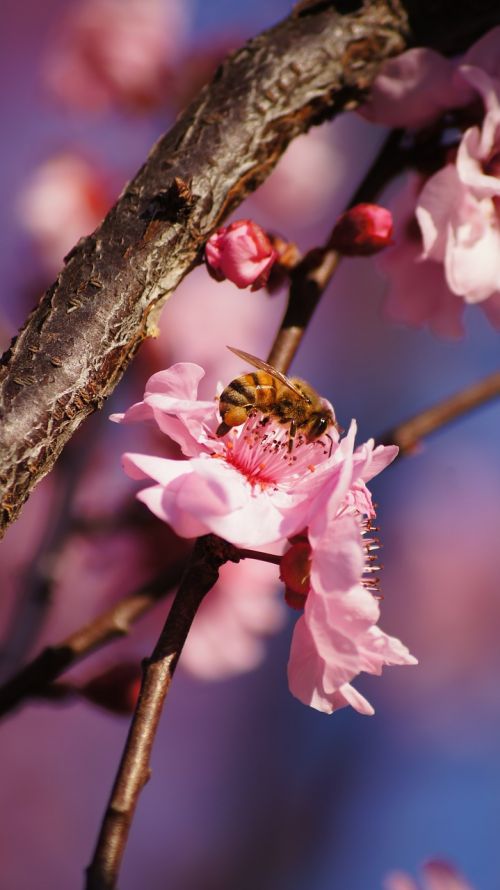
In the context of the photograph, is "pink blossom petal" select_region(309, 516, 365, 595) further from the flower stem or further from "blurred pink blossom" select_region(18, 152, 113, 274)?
"blurred pink blossom" select_region(18, 152, 113, 274)

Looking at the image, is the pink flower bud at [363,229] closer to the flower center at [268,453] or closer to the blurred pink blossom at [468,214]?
the blurred pink blossom at [468,214]

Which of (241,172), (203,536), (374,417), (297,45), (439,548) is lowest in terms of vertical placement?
(203,536)

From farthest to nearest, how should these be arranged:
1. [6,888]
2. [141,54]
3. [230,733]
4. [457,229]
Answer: [230,733]
[6,888]
[141,54]
[457,229]

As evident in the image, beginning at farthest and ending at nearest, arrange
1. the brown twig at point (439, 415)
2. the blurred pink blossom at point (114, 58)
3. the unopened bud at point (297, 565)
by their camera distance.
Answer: the blurred pink blossom at point (114, 58)
the brown twig at point (439, 415)
the unopened bud at point (297, 565)

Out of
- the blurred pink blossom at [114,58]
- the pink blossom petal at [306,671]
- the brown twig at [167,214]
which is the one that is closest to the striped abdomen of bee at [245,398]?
the brown twig at [167,214]

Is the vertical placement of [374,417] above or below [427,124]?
above

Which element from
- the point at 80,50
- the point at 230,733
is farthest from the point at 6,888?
the point at 80,50

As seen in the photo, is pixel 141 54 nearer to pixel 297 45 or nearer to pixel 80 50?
pixel 80 50
